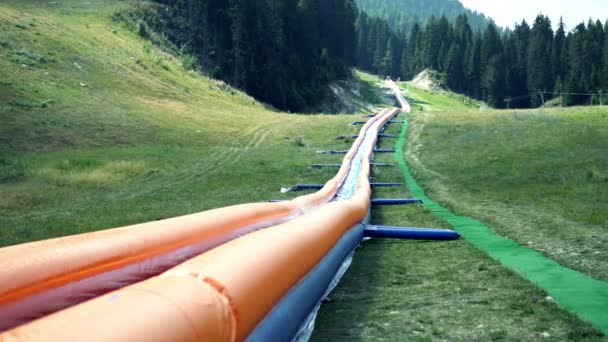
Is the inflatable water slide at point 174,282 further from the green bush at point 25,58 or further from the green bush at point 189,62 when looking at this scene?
the green bush at point 189,62

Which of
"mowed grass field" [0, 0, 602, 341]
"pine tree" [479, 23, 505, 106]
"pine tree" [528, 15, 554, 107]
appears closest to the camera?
"mowed grass field" [0, 0, 602, 341]

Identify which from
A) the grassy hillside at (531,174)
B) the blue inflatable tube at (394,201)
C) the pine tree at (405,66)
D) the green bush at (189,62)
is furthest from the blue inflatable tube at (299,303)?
the pine tree at (405,66)

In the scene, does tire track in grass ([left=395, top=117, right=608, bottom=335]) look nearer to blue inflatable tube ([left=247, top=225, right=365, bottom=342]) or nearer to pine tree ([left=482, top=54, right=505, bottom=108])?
blue inflatable tube ([left=247, top=225, right=365, bottom=342])

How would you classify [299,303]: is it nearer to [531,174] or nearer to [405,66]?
[531,174]

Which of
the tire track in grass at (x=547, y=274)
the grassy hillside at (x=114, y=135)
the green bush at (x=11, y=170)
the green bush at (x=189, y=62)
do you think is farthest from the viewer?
the green bush at (x=189, y=62)

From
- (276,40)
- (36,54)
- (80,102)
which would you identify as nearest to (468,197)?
(80,102)

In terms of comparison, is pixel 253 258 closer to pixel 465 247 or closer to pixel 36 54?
pixel 465 247

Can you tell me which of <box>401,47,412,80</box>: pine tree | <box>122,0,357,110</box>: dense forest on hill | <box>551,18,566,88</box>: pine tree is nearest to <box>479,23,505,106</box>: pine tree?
<box>551,18,566,88</box>: pine tree
